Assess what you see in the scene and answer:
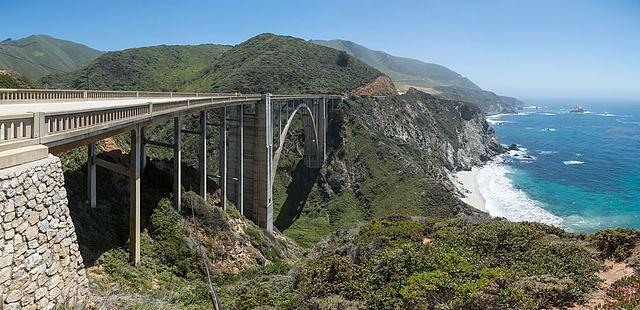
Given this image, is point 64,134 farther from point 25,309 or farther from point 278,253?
point 278,253

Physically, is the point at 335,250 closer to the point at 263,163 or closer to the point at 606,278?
the point at 606,278

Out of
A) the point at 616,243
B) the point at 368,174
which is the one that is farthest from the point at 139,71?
the point at 616,243

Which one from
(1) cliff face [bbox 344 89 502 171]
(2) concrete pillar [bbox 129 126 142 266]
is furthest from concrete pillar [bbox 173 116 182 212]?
(1) cliff face [bbox 344 89 502 171]

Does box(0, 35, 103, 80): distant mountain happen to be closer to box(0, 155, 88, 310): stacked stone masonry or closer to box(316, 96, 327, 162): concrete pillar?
box(316, 96, 327, 162): concrete pillar

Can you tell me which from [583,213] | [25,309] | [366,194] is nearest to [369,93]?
[366,194]

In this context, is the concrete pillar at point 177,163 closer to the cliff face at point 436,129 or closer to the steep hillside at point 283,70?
the cliff face at point 436,129
